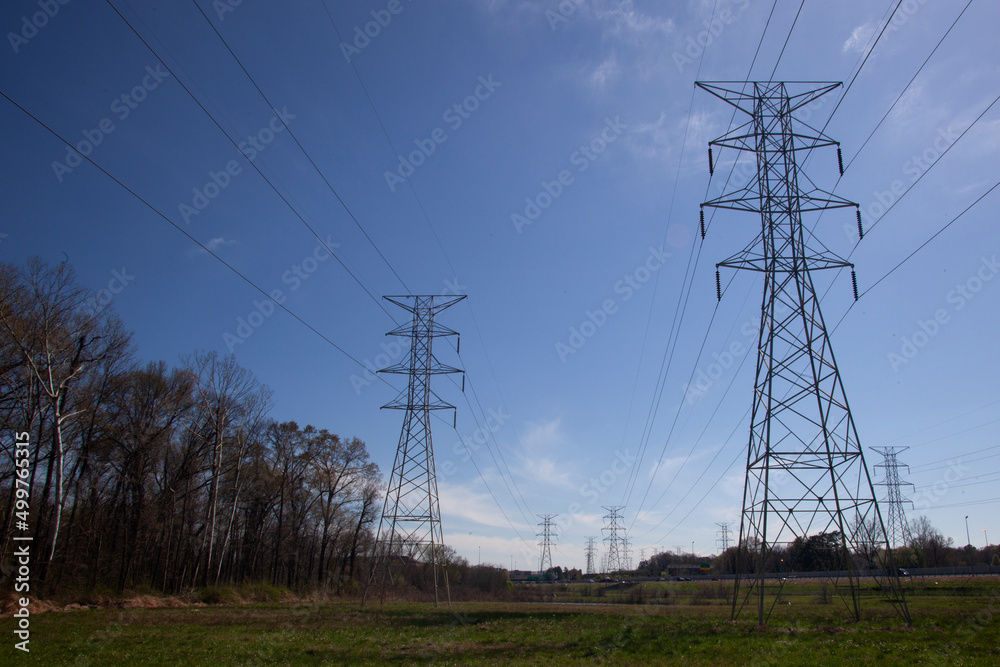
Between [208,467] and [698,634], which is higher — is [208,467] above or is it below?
above

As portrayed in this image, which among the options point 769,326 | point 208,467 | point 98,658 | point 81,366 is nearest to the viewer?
point 98,658

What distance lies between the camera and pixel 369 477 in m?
68.6

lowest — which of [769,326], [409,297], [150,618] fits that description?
[150,618]

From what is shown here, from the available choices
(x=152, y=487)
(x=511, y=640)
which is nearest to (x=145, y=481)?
(x=152, y=487)

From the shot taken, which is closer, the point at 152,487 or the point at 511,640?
the point at 511,640

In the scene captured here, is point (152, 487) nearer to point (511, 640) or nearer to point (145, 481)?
point (145, 481)

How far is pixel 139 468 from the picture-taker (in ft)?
133

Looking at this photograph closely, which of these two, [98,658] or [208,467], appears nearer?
[98,658]

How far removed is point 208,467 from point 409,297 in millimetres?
23882

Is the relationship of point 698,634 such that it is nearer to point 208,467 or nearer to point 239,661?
point 239,661

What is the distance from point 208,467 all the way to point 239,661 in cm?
3480

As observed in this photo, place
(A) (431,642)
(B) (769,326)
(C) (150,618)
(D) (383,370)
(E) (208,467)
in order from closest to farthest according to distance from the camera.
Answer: (A) (431,642)
(B) (769,326)
(C) (150,618)
(D) (383,370)
(E) (208,467)

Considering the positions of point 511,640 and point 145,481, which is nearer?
point 511,640

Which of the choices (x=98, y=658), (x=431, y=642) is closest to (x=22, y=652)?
(x=98, y=658)
